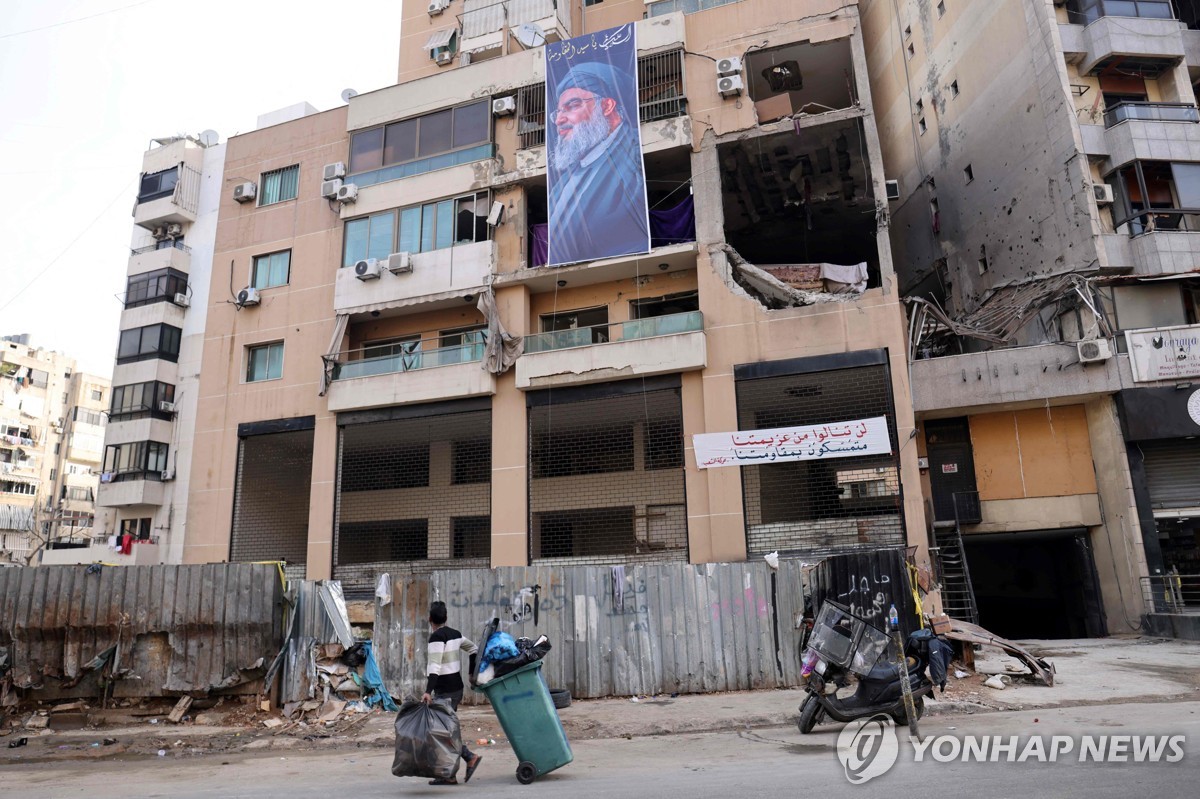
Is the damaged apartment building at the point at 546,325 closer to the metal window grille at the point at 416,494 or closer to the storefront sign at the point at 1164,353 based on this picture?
the metal window grille at the point at 416,494

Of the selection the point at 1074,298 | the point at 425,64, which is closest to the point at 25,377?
the point at 425,64

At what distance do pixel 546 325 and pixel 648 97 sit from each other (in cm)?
752

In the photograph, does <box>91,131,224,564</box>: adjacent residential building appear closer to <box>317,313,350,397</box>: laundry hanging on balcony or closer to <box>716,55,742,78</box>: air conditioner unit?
<box>317,313,350,397</box>: laundry hanging on balcony

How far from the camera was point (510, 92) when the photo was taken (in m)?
23.5

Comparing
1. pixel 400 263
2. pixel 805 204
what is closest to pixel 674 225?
pixel 805 204

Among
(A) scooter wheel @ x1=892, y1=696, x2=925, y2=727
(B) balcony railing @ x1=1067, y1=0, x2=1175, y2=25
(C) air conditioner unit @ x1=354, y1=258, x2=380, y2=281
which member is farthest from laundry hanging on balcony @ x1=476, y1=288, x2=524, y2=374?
(B) balcony railing @ x1=1067, y1=0, x2=1175, y2=25

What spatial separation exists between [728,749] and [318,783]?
4.16 metres

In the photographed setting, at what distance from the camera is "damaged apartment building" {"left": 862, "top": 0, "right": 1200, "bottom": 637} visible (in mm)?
19031

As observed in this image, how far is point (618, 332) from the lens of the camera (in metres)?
20.5

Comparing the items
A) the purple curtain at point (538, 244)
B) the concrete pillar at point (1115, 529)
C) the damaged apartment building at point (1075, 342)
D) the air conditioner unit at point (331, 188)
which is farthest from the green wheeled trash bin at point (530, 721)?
the air conditioner unit at point (331, 188)

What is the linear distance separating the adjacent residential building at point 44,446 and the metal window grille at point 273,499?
32.4 meters

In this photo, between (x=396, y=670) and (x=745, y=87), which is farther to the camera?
(x=745, y=87)

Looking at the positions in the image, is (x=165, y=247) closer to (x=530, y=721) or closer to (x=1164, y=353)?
(x=530, y=721)

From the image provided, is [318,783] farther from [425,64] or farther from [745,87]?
[425,64]
